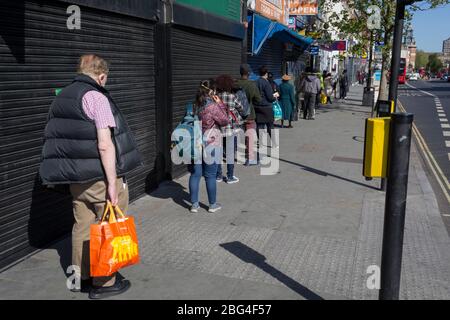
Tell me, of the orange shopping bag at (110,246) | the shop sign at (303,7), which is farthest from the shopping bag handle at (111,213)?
the shop sign at (303,7)

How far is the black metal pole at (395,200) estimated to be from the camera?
273 cm

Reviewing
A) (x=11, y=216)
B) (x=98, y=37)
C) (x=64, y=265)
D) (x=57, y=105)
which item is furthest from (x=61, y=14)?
(x=64, y=265)

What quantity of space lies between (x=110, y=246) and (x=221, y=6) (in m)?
7.55

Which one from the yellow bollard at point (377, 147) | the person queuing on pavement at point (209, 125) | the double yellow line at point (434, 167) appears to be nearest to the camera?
the yellow bollard at point (377, 147)

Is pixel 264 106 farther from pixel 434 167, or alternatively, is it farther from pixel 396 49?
pixel 434 167

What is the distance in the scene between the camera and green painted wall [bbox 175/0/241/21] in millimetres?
8420

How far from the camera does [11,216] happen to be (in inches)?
172

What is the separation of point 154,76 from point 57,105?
147 inches

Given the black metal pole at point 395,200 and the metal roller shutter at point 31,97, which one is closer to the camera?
the black metal pole at point 395,200

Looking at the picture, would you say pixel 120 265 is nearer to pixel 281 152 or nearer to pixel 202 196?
pixel 202 196

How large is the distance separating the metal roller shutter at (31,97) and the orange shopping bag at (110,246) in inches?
52.2

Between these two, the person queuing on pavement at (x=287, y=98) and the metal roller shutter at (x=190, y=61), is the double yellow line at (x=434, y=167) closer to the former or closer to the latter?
the person queuing on pavement at (x=287, y=98)

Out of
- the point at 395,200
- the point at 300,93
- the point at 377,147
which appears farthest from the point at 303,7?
the point at 395,200

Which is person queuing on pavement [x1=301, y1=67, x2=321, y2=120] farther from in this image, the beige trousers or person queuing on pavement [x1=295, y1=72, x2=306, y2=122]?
the beige trousers
